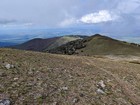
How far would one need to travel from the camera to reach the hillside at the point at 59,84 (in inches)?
837

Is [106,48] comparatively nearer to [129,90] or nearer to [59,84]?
[129,90]

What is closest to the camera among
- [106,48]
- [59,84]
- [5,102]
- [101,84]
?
[5,102]

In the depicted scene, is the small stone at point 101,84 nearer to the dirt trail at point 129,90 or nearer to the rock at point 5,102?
the dirt trail at point 129,90

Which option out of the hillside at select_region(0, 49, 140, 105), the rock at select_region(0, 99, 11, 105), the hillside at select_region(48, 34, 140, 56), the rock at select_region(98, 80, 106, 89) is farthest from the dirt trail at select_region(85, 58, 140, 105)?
the hillside at select_region(48, 34, 140, 56)

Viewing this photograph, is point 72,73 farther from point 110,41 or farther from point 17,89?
point 110,41

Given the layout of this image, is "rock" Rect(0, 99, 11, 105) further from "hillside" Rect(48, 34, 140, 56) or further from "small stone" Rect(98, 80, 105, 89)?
"hillside" Rect(48, 34, 140, 56)

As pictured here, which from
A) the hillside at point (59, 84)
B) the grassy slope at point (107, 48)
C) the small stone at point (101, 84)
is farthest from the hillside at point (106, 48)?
the small stone at point (101, 84)

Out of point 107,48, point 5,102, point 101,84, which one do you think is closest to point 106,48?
point 107,48

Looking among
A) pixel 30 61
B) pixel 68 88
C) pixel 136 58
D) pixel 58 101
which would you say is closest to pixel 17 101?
pixel 58 101

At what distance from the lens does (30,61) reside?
2894 centimetres

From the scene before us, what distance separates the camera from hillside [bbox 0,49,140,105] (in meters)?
21.3

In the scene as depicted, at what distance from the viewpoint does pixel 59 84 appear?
24.1 metres

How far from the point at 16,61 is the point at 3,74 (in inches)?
159

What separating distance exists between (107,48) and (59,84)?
59.9 meters
